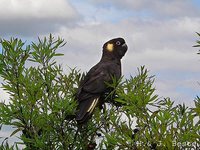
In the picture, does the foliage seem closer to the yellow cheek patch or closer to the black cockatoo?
the black cockatoo

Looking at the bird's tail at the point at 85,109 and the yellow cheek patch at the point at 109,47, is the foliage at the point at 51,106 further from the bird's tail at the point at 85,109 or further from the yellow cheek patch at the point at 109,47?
the yellow cheek patch at the point at 109,47

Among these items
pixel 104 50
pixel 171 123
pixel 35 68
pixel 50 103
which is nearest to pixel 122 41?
pixel 104 50

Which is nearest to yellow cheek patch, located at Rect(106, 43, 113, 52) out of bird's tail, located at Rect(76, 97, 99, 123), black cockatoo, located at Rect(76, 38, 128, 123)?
black cockatoo, located at Rect(76, 38, 128, 123)

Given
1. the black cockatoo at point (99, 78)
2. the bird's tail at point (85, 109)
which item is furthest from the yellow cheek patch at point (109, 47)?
the bird's tail at point (85, 109)

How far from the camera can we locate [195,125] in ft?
8.51

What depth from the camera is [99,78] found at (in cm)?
469

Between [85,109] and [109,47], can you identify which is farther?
[109,47]

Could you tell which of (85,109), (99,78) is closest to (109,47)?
(99,78)

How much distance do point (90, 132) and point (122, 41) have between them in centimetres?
244

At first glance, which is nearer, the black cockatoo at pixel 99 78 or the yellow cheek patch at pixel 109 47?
the black cockatoo at pixel 99 78

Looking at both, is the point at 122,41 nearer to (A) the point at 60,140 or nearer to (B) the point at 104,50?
(B) the point at 104,50

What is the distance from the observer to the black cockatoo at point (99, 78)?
385 centimetres

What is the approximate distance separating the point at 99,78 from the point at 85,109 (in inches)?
39.0

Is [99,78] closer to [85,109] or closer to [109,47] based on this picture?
[85,109]
